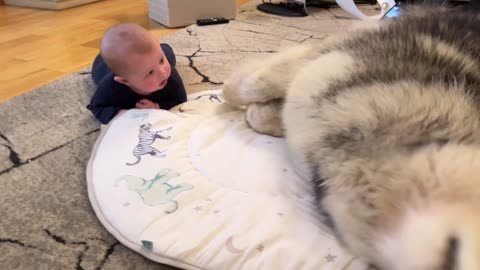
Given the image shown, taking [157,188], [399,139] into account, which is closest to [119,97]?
[157,188]

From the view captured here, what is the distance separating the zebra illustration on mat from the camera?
115 centimetres

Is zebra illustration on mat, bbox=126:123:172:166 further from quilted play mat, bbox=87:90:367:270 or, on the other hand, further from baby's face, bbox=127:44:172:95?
baby's face, bbox=127:44:172:95

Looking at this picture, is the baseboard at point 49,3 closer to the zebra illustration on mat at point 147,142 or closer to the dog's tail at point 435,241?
the zebra illustration on mat at point 147,142

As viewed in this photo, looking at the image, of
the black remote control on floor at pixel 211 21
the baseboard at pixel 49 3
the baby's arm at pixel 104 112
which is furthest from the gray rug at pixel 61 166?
the baseboard at pixel 49 3

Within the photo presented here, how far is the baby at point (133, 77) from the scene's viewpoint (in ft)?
4.43

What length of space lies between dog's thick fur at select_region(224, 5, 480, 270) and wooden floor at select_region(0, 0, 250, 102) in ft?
3.89

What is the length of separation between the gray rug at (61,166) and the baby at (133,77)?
0.29 feet

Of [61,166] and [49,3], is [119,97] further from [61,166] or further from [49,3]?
[49,3]

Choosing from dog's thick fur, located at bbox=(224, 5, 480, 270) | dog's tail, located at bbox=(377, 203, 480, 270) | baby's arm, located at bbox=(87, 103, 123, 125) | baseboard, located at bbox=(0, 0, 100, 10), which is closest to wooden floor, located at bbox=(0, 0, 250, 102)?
baseboard, located at bbox=(0, 0, 100, 10)

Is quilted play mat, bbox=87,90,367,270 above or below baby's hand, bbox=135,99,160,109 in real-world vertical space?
above

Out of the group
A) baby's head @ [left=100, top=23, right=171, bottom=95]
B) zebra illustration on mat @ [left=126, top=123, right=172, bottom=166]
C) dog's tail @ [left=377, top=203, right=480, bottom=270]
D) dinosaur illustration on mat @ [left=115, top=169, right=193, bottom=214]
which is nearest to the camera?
dog's tail @ [left=377, top=203, right=480, bottom=270]

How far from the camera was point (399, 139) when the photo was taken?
76 centimetres

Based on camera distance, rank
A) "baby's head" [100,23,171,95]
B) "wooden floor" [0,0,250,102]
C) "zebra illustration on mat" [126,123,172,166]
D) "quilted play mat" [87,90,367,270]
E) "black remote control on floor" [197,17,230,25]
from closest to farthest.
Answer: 1. "quilted play mat" [87,90,367,270]
2. "zebra illustration on mat" [126,123,172,166]
3. "baby's head" [100,23,171,95]
4. "wooden floor" [0,0,250,102]
5. "black remote control on floor" [197,17,230,25]

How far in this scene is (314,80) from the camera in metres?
0.98
